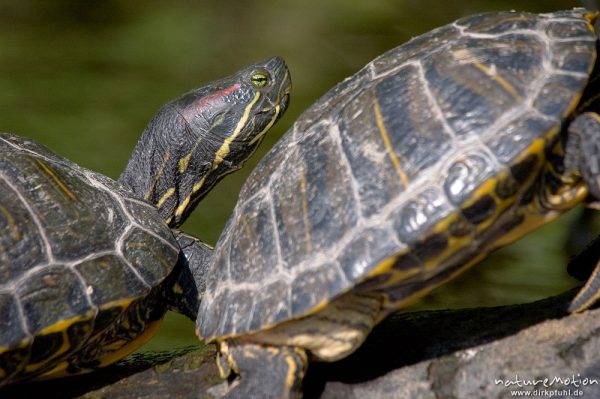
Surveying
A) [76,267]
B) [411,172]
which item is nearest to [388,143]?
[411,172]

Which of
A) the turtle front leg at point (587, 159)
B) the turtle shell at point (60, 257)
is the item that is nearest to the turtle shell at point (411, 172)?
the turtle front leg at point (587, 159)

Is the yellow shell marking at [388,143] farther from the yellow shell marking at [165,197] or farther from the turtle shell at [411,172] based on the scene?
the yellow shell marking at [165,197]

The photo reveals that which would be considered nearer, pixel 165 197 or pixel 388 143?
pixel 388 143

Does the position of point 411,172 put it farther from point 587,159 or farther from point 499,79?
point 587,159

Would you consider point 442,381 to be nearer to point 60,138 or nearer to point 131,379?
point 131,379

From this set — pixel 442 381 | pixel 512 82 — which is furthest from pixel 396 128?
pixel 442 381

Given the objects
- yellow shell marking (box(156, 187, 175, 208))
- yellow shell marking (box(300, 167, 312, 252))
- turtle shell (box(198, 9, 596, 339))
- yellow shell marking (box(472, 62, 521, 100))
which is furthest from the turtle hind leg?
yellow shell marking (box(156, 187, 175, 208))

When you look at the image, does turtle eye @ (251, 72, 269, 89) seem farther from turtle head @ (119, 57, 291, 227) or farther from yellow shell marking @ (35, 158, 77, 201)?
yellow shell marking @ (35, 158, 77, 201)
